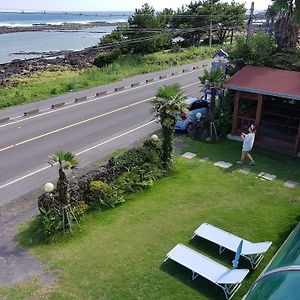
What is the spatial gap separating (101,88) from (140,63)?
13.5 meters

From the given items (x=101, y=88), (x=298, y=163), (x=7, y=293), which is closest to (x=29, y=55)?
(x=101, y=88)

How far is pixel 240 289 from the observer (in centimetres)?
911

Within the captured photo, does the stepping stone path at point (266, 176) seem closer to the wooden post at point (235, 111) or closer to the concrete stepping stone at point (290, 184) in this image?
the concrete stepping stone at point (290, 184)

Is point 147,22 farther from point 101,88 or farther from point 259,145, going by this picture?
point 259,145

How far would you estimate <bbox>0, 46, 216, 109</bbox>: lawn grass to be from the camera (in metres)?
29.1

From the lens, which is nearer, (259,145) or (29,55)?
(259,145)

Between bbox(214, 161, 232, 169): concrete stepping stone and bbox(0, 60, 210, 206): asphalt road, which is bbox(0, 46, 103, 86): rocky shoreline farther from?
bbox(214, 161, 232, 169): concrete stepping stone

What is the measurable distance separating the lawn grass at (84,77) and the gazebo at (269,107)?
49.0 ft

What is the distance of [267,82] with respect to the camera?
58.6ft

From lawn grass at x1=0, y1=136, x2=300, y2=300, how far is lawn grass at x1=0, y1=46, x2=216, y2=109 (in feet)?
53.0

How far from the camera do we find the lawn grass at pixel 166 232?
9.09 meters

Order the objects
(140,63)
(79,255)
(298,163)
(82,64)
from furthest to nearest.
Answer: (82,64)
(140,63)
(298,163)
(79,255)

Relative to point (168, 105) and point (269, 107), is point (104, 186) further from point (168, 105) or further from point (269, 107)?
point (269, 107)

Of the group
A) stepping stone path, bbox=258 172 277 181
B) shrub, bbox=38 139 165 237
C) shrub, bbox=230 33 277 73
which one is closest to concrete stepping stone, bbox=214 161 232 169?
stepping stone path, bbox=258 172 277 181
